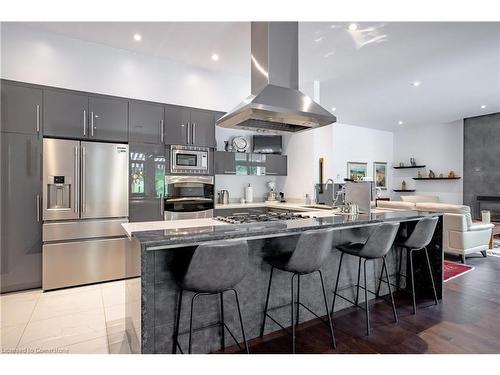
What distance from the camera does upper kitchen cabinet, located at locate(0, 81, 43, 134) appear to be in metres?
3.21

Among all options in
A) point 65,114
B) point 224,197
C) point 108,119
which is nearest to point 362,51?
point 224,197

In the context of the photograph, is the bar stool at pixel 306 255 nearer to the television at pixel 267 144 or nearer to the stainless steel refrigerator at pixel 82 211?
the stainless steel refrigerator at pixel 82 211

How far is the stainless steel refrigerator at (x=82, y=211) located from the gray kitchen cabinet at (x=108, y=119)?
0.12 m

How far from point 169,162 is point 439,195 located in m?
8.03

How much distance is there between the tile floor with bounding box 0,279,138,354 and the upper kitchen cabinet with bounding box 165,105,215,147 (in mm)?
2184

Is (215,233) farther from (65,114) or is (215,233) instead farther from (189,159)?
(65,114)

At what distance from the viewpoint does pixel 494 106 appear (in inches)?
257

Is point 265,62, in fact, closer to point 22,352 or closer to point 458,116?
point 22,352

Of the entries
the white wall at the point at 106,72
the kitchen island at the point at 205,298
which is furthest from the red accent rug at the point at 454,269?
the white wall at the point at 106,72

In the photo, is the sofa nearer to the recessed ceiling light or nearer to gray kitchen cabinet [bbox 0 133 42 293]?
the recessed ceiling light

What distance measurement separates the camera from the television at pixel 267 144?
5.45 meters

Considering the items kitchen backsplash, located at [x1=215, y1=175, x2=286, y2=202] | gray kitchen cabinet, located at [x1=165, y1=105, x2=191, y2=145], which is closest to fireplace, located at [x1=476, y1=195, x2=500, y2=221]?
kitchen backsplash, located at [x1=215, y1=175, x2=286, y2=202]

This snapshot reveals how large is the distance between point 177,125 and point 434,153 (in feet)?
25.6
